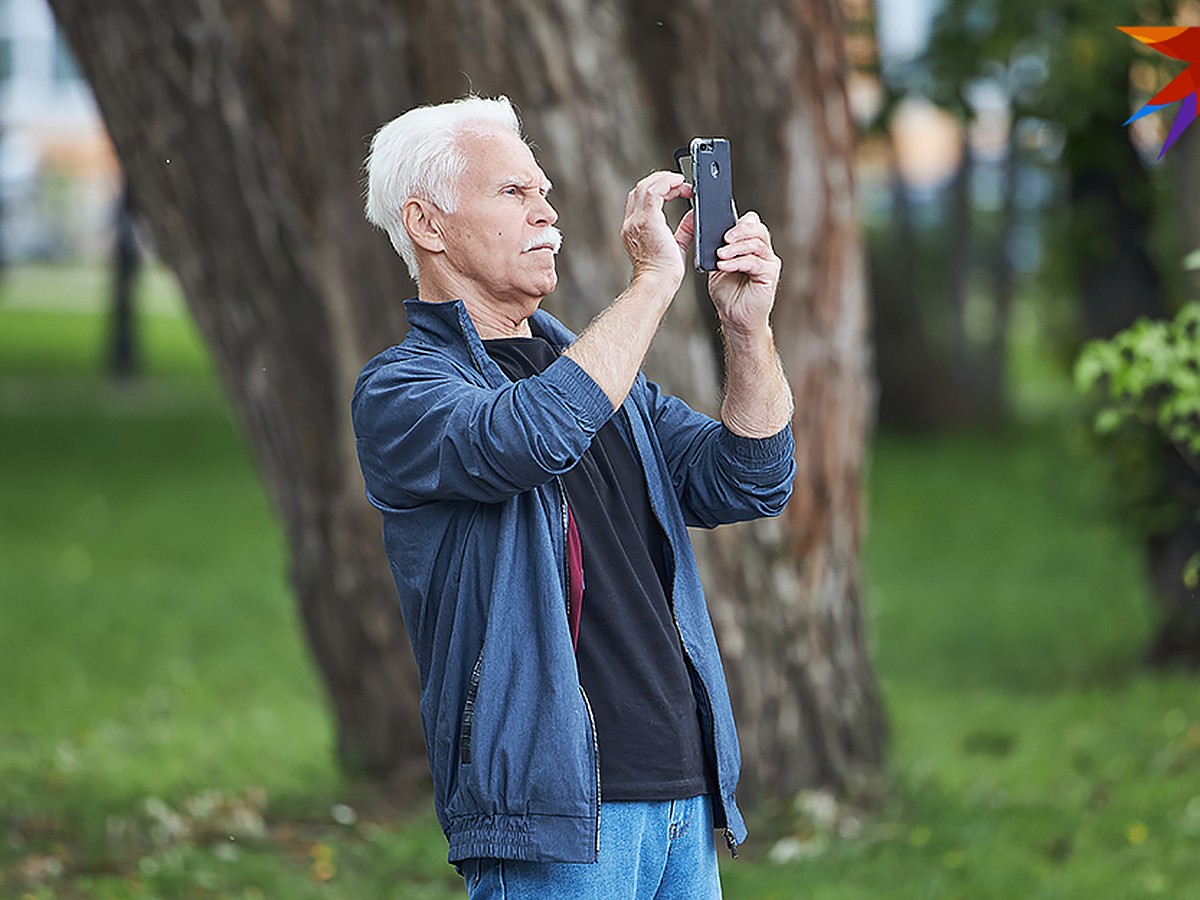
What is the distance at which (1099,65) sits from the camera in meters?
8.32

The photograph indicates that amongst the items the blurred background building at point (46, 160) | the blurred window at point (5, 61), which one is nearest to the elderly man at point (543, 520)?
the blurred background building at point (46, 160)

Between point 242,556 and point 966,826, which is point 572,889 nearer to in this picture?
point 966,826

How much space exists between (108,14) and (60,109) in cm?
5358

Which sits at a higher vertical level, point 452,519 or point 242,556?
point 452,519

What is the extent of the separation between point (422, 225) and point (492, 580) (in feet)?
1.84

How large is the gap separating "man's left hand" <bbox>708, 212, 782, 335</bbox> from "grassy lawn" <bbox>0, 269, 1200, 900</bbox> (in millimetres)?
2802

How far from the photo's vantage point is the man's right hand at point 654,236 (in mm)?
2602

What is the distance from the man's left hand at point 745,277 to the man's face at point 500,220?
26 cm

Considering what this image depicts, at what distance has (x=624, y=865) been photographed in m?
2.66

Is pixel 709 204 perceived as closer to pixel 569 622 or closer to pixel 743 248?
pixel 743 248

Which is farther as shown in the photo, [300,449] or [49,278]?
[49,278]

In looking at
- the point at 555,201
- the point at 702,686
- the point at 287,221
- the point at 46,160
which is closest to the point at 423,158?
the point at 702,686

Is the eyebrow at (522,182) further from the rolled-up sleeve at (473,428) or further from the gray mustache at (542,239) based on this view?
the rolled-up sleeve at (473,428)

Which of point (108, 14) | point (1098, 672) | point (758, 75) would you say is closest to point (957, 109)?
point (1098, 672)
